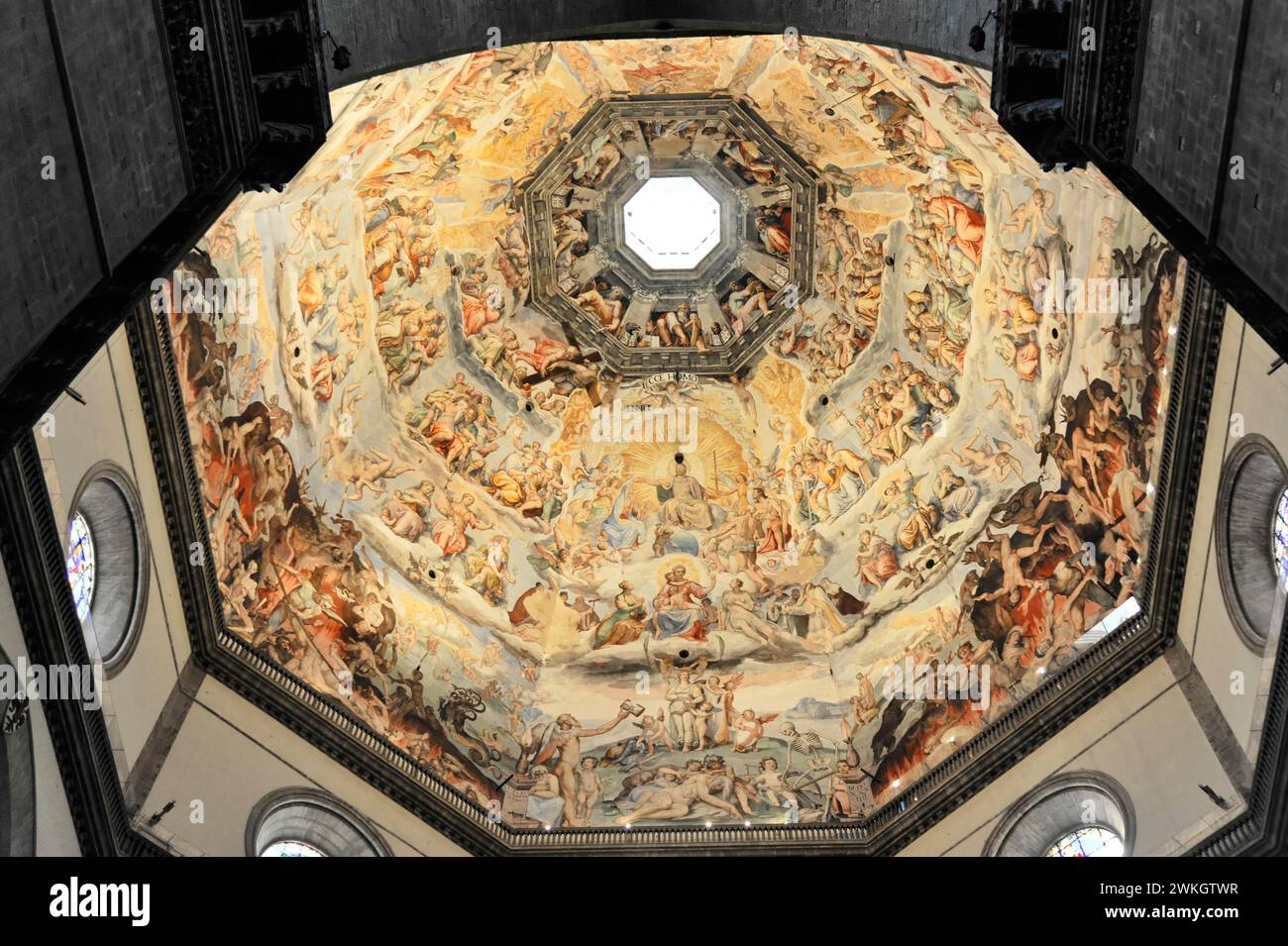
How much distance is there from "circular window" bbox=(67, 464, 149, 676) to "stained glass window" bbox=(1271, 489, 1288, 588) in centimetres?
1271

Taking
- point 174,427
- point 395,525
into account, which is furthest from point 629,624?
point 174,427

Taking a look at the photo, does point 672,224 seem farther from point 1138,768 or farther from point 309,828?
point 1138,768

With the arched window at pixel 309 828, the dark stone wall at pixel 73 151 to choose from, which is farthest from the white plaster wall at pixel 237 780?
the dark stone wall at pixel 73 151

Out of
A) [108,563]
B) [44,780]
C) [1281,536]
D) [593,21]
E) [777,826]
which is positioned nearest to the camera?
[44,780]

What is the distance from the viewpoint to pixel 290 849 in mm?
17062

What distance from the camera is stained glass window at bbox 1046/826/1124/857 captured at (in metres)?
16.2

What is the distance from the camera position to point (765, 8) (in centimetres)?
1566

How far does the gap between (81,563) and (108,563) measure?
55cm

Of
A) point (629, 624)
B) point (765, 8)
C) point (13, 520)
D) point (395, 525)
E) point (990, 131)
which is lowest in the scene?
point (629, 624)

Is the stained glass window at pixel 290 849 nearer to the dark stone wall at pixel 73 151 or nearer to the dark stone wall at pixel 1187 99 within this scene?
the dark stone wall at pixel 73 151

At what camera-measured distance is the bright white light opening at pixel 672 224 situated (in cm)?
2412

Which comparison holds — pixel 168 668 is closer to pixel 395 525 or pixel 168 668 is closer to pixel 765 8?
pixel 395 525

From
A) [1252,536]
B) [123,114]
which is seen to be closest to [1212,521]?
[1252,536]

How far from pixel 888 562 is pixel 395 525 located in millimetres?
7762
